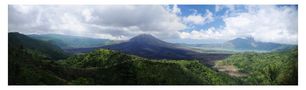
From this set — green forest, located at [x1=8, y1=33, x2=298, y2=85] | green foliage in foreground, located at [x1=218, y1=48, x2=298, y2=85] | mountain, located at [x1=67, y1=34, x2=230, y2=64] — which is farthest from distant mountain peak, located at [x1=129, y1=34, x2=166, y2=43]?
green foliage in foreground, located at [x1=218, y1=48, x2=298, y2=85]

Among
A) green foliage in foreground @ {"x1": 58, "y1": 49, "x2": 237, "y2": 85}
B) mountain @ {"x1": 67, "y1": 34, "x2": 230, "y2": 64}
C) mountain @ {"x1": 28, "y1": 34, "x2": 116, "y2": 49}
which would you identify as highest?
mountain @ {"x1": 28, "y1": 34, "x2": 116, "y2": 49}

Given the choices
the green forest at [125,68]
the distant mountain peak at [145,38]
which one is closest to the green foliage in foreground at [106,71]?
the green forest at [125,68]

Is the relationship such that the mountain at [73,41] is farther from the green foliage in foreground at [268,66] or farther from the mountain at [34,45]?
the green foliage in foreground at [268,66]

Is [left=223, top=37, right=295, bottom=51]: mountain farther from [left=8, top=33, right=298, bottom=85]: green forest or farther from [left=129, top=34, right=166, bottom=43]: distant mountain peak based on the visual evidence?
[left=129, top=34, right=166, bottom=43]: distant mountain peak

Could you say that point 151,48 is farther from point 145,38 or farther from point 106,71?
point 106,71

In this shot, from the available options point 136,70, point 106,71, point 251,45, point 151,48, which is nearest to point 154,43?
point 151,48
